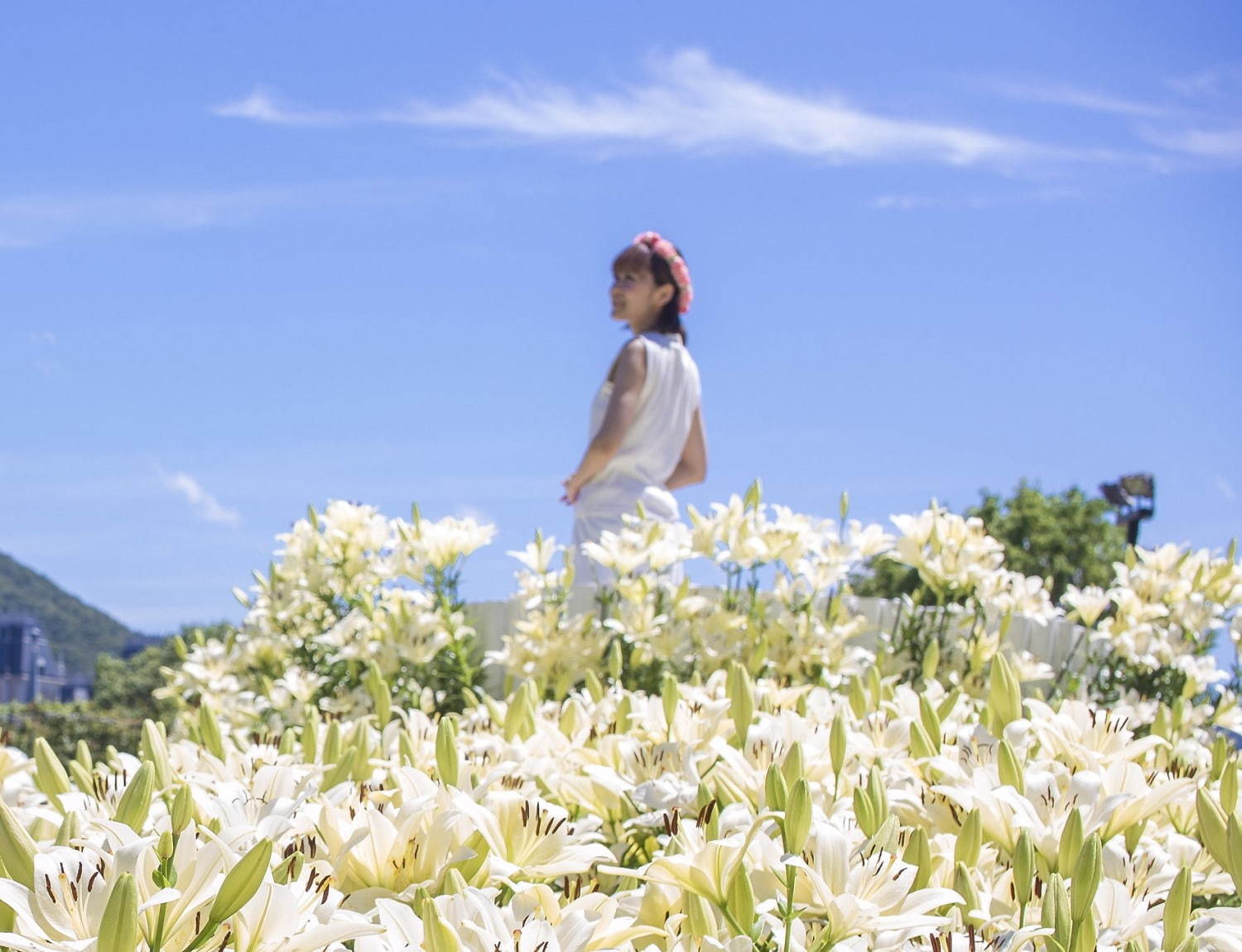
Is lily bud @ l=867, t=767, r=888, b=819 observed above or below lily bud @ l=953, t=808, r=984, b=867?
above

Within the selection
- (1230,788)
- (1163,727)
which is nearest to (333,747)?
(1230,788)

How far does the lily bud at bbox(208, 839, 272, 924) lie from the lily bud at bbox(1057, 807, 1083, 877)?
0.90 m

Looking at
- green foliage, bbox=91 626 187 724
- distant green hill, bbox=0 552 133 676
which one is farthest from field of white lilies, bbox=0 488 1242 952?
distant green hill, bbox=0 552 133 676

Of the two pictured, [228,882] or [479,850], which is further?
[479,850]

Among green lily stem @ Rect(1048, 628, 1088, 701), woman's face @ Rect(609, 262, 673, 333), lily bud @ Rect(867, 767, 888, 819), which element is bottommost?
lily bud @ Rect(867, 767, 888, 819)

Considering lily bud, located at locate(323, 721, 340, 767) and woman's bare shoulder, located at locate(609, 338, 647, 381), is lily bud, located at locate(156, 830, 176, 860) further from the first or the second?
woman's bare shoulder, located at locate(609, 338, 647, 381)

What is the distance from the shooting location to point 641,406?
21.9 ft

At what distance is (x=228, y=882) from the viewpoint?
117 centimetres

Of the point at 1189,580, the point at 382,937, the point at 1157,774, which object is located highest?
the point at 1189,580

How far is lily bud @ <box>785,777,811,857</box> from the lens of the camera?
4.58 ft

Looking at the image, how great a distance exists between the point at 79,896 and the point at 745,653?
311cm

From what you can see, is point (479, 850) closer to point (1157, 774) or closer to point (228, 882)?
point (228, 882)

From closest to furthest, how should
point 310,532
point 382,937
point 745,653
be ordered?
point 382,937 < point 745,653 < point 310,532

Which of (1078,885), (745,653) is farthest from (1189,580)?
(1078,885)
